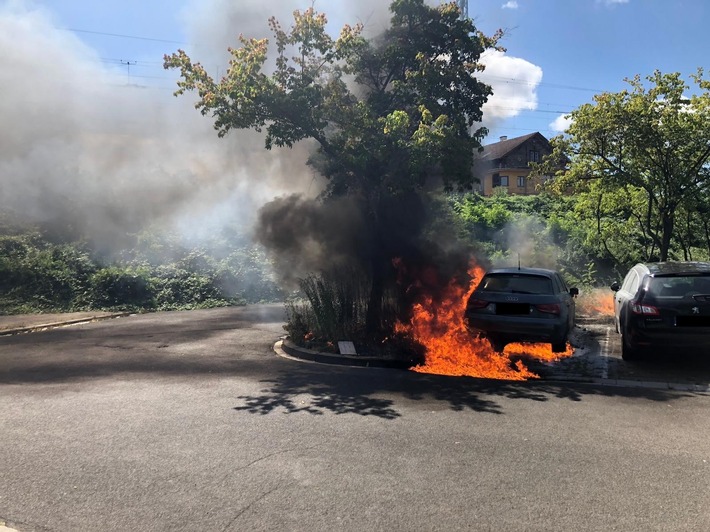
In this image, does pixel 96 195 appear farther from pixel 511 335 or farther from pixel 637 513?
pixel 637 513

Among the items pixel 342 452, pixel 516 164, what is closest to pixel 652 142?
pixel 342 452

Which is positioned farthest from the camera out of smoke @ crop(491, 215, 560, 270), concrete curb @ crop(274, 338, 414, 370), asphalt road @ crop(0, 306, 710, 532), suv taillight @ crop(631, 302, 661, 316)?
smoke @ crop(491, 215, 560, 270)

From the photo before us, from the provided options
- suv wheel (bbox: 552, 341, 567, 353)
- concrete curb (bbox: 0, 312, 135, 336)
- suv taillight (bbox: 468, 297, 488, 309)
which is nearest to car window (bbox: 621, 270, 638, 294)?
suv wheel (bbox: 552, 341, 567, 353)

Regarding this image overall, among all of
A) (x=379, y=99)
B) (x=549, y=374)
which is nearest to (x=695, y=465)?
(x=549, y=374)

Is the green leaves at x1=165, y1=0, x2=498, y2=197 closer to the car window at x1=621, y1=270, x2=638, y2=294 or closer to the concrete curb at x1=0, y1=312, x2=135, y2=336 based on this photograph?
the car window at x1=621, y1=270, x2=638, y2=294

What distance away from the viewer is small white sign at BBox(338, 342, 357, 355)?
7.98 metres

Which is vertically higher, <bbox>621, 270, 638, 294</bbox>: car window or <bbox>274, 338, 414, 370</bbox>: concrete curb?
<bbox>621, 270, 638, 294</bbox>: car window

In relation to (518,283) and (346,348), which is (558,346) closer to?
(518,283)

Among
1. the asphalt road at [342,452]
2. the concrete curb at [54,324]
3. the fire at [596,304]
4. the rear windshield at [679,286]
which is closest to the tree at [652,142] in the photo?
the fire at [596,304]

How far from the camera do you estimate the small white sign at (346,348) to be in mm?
7977

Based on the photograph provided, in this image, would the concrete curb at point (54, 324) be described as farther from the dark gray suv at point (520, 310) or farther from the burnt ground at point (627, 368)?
the burnt ground at point (627, 368)

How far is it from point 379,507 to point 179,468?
1.55 metres

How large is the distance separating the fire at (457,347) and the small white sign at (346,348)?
852 millimetres

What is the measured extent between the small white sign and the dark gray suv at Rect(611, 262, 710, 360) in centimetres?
386
